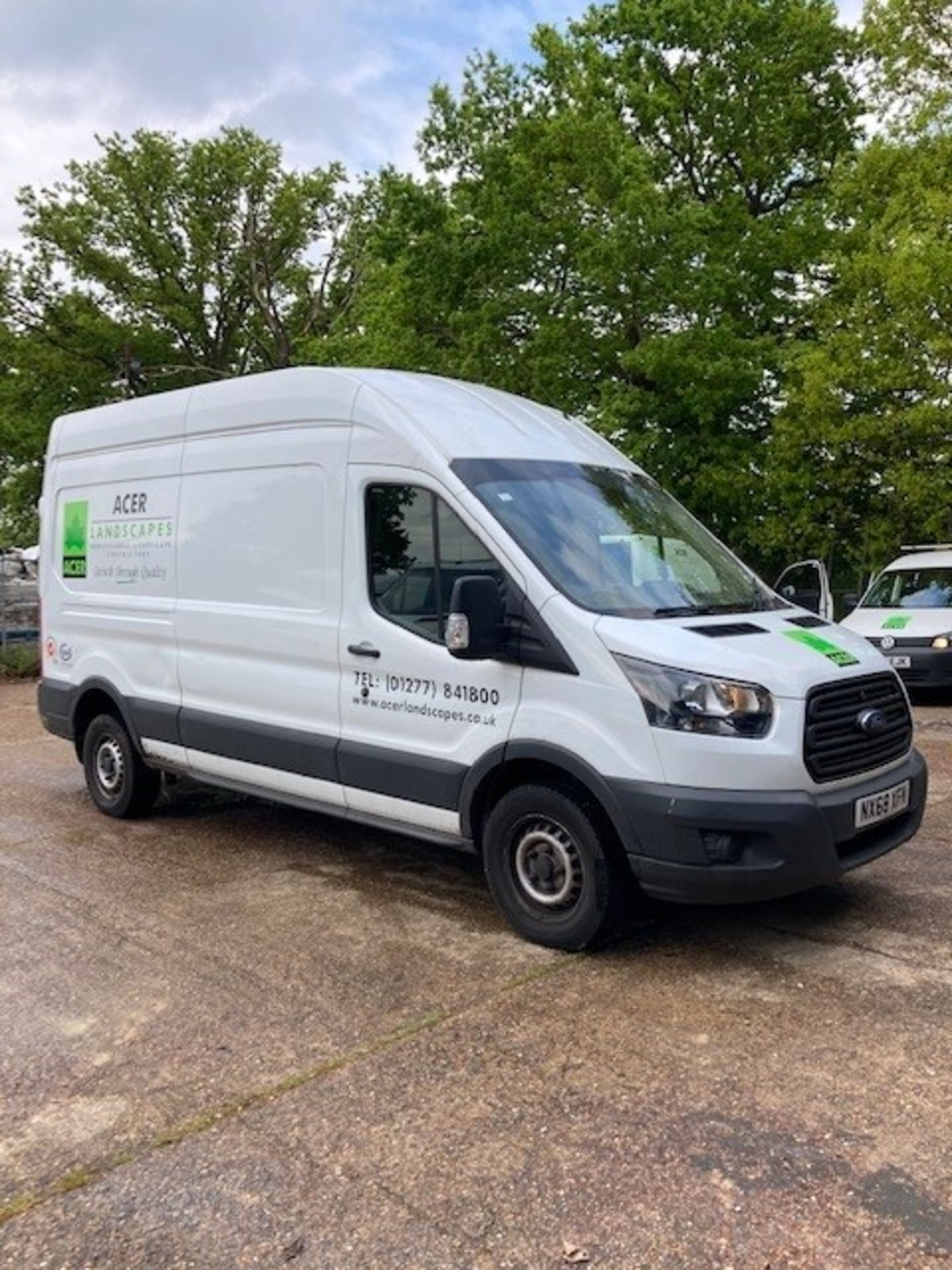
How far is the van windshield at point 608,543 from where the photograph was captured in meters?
4.45

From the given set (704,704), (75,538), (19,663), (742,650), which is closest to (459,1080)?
(704,704)

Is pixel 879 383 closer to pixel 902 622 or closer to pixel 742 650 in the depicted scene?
pixel 902 622

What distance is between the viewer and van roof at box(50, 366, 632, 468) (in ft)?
16.1

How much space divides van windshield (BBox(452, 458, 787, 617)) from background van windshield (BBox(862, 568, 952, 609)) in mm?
7369

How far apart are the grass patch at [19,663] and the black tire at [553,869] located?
12.7m

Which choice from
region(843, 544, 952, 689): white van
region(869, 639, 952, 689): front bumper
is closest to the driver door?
region(843, 544, 952, 689): white van

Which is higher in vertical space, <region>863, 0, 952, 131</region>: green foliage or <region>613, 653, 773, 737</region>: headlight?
<region>863, 0, 952, 131</region>: green foliage

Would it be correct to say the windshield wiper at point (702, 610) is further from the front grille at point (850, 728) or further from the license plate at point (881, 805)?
the license plate at point (881, 805)

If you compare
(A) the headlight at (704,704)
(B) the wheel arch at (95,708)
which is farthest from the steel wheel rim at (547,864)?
(B) the wheel arch at (95,708)

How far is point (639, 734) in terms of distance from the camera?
402 cm

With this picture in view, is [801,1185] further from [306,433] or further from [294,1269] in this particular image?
[306,433]

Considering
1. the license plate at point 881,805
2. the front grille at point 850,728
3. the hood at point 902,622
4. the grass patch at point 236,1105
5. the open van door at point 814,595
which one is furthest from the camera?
the hood at point 902,622

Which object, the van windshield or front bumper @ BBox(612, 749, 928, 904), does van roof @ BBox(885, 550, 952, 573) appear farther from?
front bumper @ BBox(612, 749, 928, 904)

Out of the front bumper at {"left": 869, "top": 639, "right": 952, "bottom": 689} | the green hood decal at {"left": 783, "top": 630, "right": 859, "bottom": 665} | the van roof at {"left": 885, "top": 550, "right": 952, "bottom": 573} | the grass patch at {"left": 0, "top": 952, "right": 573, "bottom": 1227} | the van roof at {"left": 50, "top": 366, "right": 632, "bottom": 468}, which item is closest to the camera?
the grass patch at {"left": 0, "top": 952, "right": 573, "bottom": 1227}
